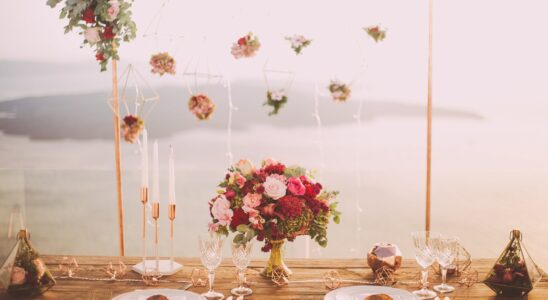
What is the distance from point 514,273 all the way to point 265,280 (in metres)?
0.76

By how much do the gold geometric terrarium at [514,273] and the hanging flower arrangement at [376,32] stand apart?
3.35 feet

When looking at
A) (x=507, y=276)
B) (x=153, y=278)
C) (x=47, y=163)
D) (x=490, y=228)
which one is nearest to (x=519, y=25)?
(x=490, y=228)

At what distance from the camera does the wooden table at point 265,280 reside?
182 centimetres

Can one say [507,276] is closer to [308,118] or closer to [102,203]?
[308,118]

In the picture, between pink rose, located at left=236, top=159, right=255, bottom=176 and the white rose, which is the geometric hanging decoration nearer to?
the white rose

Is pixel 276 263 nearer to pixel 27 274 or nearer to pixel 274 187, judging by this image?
pixel 274 187

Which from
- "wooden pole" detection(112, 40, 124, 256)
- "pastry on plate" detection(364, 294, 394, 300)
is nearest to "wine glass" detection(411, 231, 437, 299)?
"pastry on plate" detection(364, 294, 394, 300)

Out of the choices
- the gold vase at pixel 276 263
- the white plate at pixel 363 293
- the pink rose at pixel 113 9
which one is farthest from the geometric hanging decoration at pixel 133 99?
the white plate at pixel 363 293

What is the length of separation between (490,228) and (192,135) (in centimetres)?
163

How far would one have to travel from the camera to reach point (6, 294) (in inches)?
70.1

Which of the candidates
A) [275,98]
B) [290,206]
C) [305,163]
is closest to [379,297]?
[290,206]

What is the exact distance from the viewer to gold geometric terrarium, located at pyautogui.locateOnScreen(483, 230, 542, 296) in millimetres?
1794

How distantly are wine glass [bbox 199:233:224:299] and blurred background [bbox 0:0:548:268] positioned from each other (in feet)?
3.60

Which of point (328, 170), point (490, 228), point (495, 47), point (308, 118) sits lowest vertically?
point (490, 228)
